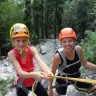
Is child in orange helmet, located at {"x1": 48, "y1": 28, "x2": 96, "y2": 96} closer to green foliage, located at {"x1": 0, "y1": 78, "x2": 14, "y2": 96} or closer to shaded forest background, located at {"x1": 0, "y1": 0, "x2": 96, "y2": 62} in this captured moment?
green foliage, located at {"x1": 0, "y1": 78, "x2": 14, "y2": 96}

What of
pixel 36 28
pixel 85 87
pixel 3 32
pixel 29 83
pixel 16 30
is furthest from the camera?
Result: pixel 36 28

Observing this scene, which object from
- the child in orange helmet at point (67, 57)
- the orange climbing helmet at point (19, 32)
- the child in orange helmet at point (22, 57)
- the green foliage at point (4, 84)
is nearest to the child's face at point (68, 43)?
the child in orange helmet at point (67, 57)

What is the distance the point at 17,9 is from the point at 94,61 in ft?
39.1

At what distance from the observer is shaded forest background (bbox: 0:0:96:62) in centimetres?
1395

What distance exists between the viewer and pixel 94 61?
5.89m

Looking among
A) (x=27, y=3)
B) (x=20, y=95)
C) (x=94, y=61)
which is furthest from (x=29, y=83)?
(x=27, y=3)

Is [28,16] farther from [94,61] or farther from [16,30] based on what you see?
[16,30]

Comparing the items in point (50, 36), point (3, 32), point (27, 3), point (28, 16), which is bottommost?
point (50, 36)

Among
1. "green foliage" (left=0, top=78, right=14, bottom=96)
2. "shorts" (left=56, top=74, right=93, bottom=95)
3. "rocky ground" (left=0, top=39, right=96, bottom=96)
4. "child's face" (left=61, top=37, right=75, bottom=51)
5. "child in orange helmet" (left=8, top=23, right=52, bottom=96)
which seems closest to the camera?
"child in orange helmet" (left=8, top=23, right=52, bottom=96)

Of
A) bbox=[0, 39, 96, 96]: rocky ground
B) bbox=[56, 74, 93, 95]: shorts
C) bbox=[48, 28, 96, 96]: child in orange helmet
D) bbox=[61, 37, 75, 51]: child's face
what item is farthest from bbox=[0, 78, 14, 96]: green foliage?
bbox=[61, 37, 75, 51]: child's face

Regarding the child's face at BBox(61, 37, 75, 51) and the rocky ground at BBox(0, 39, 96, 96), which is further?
the rocky ground at BBox(0, 39, 96, 96)

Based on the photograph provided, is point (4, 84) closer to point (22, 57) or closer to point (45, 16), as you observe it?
point (22, 57)

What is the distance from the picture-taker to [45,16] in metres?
19.9

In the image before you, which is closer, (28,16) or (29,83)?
(29,83)
